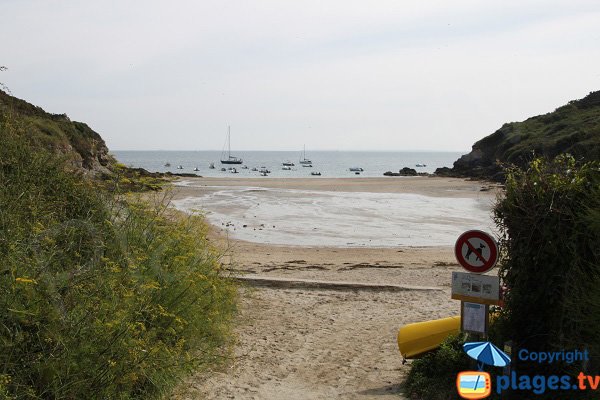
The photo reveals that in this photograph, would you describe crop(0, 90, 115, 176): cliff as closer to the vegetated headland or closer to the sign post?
the vegetated headland

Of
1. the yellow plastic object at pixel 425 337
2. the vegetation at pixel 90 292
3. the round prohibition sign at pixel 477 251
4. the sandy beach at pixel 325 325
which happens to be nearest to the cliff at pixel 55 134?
A: the vegetation at pixel 90 292

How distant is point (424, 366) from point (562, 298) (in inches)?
71.1

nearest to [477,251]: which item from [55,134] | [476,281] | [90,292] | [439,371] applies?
[476,281]

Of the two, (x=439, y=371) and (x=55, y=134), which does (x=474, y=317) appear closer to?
(x=439, y=371)

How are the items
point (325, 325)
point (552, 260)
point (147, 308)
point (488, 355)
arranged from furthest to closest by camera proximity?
point (325, 325) < point (552, 260) < point (147, 308) < point (488, 355)

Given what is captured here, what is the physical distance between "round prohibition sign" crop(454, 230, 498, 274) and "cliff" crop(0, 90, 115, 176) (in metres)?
5.04

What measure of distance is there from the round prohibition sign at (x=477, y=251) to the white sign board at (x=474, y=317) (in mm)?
340

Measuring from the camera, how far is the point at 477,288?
19.9 ft

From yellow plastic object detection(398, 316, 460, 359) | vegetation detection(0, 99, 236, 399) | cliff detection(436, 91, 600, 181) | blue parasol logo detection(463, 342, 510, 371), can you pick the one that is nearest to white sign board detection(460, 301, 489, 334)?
blue parasol logo detection(463, 342, 510, 371)

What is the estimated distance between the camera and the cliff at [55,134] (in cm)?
918

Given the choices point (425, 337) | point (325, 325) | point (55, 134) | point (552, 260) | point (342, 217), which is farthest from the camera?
point (342, 217)

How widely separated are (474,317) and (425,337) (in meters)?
1.48

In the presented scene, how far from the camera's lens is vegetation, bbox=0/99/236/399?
464 centimetres

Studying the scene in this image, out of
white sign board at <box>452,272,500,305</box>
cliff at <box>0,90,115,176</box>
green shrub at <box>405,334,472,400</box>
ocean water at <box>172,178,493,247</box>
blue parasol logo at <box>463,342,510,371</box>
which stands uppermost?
cliff at <box>0,90,115,176</box>
